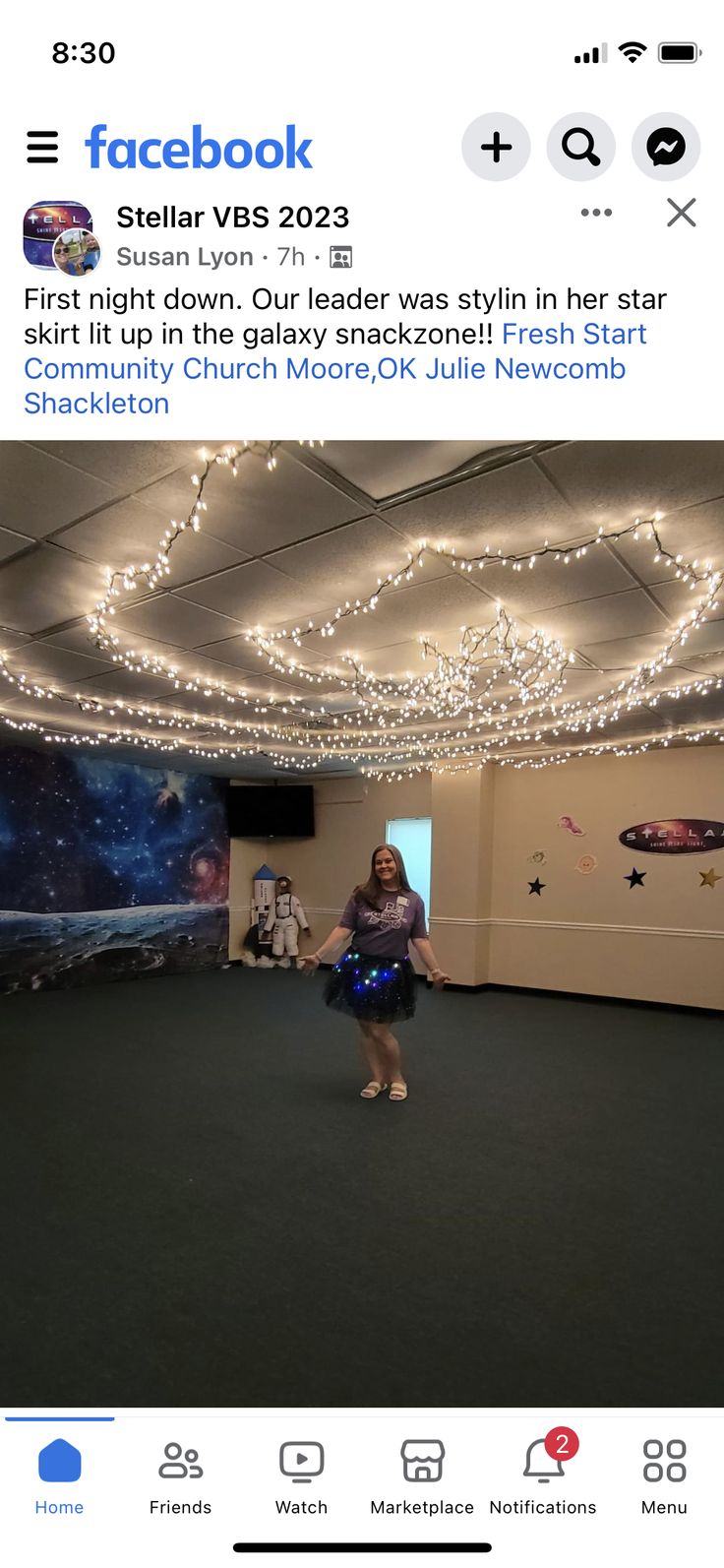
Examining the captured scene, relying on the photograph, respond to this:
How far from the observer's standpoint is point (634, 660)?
4285 millimetres

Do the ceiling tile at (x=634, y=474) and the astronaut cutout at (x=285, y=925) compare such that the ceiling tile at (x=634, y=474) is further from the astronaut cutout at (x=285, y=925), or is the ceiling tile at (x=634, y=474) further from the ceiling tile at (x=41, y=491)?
the astronaut cutout at (x=285, y=925)

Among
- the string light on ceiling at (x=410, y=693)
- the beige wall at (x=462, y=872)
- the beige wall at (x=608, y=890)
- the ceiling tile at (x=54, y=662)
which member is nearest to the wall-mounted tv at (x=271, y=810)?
the string light on ceiling at (x=410, y=693)

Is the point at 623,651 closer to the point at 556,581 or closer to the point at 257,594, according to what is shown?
the point at 556,581

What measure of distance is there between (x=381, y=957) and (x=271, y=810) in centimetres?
551

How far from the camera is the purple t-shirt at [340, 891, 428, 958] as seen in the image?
3.57 meters
